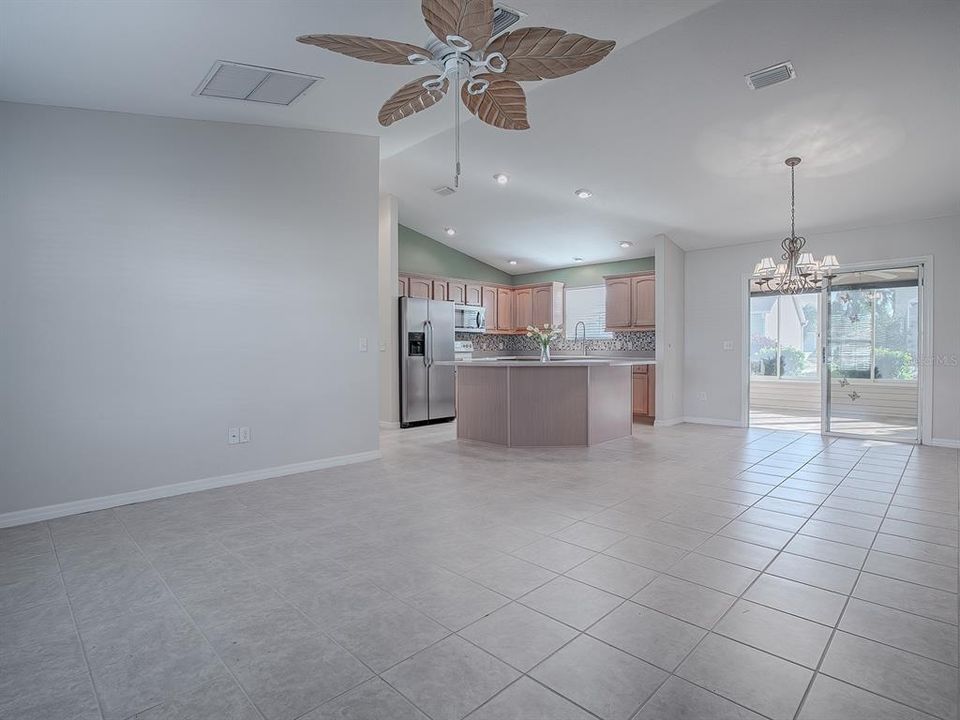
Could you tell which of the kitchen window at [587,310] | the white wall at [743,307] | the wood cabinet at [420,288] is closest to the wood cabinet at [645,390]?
the white wall at [743,307]

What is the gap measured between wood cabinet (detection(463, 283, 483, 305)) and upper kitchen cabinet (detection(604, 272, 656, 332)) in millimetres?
2056

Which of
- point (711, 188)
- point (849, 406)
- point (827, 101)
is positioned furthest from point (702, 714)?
point (849, 406)

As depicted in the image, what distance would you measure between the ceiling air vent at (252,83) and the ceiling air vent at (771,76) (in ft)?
9.87

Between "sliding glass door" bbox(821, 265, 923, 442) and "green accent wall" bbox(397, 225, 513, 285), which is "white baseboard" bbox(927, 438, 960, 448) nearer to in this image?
"sliding glass door" bbox(821, 265, 923, 442)

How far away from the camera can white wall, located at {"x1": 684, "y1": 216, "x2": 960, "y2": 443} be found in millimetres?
5383

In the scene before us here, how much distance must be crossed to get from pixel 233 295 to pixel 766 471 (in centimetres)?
467

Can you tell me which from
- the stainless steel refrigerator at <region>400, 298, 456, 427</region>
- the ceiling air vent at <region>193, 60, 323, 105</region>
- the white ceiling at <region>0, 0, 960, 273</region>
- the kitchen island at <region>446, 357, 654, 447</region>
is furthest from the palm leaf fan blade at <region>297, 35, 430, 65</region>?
the stainless steel refrigerator at <region>400, 298, 456, 427</region>

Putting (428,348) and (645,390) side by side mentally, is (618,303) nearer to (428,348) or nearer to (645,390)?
(645,390)

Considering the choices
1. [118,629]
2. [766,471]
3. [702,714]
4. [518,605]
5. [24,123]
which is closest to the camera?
[702,714]

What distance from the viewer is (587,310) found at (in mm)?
8766

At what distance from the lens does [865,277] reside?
5949 millimetres

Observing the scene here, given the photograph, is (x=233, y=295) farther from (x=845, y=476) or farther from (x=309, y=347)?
(x=845, y=476)

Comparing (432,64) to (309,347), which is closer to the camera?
(432,64)

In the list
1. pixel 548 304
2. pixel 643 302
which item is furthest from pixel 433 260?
pixel 643 302
